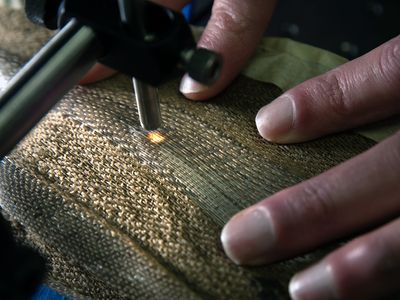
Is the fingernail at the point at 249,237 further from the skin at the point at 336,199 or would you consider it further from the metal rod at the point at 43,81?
the metal rod at the point at 43,81

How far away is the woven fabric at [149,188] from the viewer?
0.49 m

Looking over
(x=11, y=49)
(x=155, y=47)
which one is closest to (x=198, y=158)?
(x=155, y=47)

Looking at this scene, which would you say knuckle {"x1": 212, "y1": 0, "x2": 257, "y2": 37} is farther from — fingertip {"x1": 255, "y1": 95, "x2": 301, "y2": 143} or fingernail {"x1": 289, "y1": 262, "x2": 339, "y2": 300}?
fingernail {"x1": 289, "y1": 262, "x2": 339, "y2": 300}

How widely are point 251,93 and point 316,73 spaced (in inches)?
3.9

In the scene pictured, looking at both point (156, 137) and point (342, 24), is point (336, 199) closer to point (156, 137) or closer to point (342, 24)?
point (156, 137)

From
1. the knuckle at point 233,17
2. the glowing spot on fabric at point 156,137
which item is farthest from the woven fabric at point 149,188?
the knuckle at point 233,17

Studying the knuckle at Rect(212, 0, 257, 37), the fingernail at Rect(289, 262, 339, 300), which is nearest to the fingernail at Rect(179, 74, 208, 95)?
the knuckle at Rect(212, 0, 257, 37)

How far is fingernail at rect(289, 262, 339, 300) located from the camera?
474 millimetres

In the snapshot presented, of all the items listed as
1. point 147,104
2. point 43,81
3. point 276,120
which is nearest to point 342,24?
point 276,120

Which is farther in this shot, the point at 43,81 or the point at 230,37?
the point at 230,37

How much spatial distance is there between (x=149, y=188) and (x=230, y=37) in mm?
275

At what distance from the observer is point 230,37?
2.39ft

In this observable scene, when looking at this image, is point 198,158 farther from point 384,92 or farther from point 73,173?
point 384,92

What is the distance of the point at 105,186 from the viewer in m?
0.55
